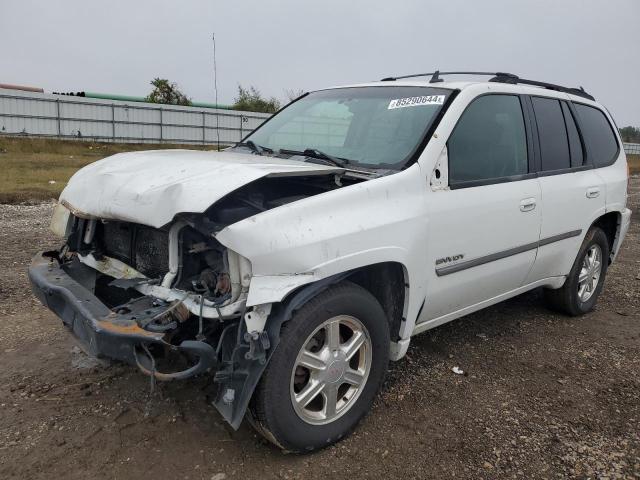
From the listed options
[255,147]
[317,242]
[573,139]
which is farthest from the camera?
[573,139]

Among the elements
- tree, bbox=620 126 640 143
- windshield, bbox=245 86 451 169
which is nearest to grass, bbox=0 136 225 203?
windshield, bbox=245 86 451 169

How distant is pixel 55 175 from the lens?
14.4 metres

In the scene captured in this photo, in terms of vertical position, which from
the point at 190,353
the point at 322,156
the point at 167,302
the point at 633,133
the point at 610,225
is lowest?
the point at 190,353

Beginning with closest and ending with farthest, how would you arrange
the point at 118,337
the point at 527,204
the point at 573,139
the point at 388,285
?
the point at 118,337 → the point at 388,285 → the point at 527,204 → the point at 573,139

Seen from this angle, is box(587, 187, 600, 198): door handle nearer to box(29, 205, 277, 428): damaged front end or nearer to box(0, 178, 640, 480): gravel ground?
box(0, 178, 640, 480): gravel ground

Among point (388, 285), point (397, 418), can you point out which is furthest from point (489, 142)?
point (397, 418)

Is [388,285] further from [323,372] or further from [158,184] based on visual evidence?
[158,184]

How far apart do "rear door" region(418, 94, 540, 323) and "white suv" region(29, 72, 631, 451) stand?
1 cm

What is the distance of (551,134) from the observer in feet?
13.1

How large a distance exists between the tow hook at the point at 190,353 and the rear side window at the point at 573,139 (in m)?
3.32

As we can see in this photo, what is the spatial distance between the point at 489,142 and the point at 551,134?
0.90 m

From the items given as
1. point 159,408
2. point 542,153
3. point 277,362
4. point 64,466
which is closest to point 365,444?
point 277,362

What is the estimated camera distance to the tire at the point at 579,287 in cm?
450

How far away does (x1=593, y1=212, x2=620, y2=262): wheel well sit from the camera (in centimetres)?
477
